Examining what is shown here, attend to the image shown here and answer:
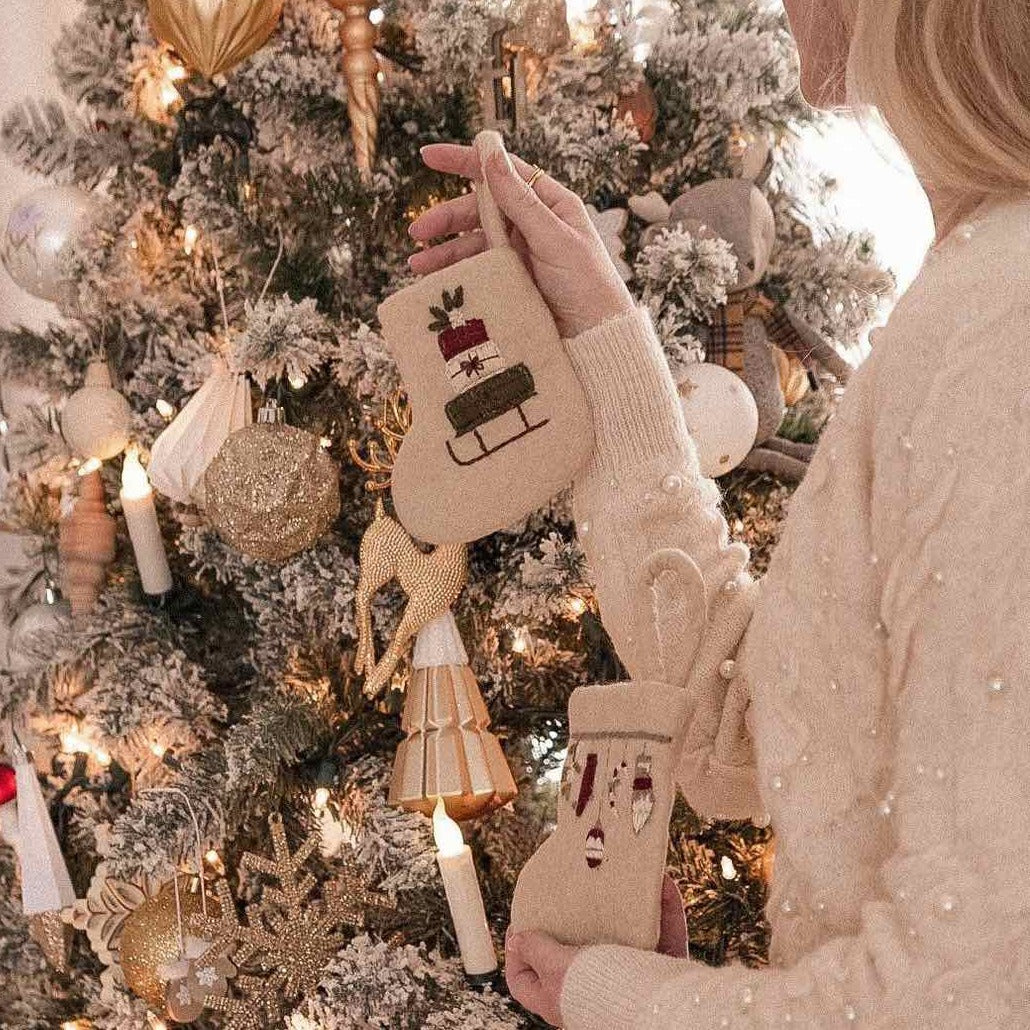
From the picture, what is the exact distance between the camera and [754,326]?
4.32ft

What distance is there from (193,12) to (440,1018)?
3.14 feet

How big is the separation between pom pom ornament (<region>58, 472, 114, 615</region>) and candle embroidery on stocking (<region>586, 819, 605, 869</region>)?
0.88 meters

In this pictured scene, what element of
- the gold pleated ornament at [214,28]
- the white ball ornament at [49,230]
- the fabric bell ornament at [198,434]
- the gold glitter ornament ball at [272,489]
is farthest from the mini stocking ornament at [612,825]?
the white ball ornament at [49,230]

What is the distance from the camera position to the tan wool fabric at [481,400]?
93 cm

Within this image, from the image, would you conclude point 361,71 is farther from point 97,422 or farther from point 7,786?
point 7,786

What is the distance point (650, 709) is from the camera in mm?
773

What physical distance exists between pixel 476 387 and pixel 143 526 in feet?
1.99

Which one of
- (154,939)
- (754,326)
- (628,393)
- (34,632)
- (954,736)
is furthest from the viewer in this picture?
(34,632)

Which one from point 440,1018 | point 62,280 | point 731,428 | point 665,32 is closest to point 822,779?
point 731,428

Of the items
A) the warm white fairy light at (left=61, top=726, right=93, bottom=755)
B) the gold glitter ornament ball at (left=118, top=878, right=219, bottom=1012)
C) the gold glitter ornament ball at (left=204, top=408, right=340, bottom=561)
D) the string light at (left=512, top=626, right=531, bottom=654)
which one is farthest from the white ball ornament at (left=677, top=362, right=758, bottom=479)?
the warm white fairy light at (left=61, top=726, right=93, bottom=755)

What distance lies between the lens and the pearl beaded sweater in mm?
524

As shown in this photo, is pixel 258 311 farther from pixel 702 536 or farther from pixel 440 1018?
pixel 440 1018

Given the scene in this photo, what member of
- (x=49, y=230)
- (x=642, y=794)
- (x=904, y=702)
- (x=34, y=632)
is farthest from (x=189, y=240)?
(x=904, y=702)

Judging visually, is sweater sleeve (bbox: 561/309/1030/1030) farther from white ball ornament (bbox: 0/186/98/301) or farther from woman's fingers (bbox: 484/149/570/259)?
white ball ornament (bbox: 0/186/98/301)
